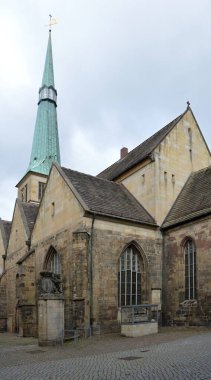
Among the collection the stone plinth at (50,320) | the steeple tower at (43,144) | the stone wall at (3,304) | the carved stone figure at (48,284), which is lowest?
the stone wall at (3,304)

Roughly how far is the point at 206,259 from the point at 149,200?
5571mm

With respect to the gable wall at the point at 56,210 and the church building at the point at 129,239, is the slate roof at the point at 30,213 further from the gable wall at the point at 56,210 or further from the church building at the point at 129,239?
the gable wall at the point at 56,210

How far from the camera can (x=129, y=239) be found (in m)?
21.1

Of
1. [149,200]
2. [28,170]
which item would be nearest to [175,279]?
[149,200]

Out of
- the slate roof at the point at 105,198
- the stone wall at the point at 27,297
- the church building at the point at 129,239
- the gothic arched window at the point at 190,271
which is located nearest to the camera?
the church building at the point at 129,239

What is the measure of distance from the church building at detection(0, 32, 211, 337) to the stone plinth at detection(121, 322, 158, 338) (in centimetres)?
181

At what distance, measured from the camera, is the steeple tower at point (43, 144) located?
42956 millimetres

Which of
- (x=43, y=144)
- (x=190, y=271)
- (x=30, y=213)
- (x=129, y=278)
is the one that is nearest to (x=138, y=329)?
(x=129, y=278)

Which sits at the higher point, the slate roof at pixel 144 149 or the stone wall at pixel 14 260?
the slate roof at pixel 144 149

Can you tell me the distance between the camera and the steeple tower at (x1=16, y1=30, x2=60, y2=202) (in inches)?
1691

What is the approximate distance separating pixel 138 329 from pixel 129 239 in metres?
5.19

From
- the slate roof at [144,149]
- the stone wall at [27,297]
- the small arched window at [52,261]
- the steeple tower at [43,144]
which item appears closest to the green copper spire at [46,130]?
the steeple tower at [43,144]

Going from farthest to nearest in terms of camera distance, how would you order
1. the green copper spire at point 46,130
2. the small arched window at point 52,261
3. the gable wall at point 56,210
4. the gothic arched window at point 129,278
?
the green copper spire at point 46,130 → the small arched window at point 52,261 → the gable wall at point 56,210 → the gothic arched window at point 129,278

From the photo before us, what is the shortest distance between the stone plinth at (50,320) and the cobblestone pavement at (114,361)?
836mm
